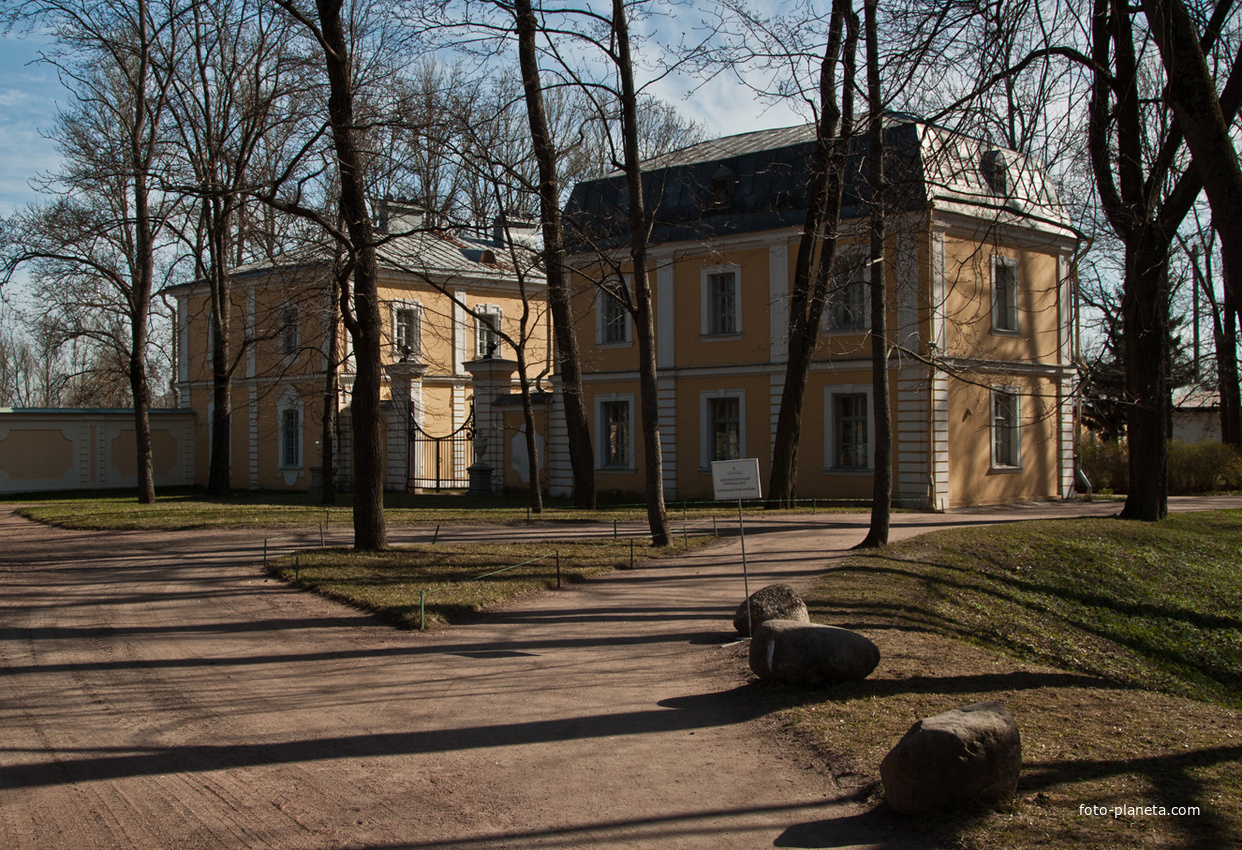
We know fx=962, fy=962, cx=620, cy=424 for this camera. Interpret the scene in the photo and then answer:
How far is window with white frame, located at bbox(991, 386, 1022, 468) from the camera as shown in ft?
79.0

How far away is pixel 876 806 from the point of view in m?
4.96

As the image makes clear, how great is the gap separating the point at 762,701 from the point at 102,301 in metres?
33.9

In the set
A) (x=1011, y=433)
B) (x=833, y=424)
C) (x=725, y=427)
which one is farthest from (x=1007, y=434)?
(x=725, y=427)

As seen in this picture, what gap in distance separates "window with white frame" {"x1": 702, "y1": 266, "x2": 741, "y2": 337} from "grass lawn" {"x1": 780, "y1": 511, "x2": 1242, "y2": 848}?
10.8m

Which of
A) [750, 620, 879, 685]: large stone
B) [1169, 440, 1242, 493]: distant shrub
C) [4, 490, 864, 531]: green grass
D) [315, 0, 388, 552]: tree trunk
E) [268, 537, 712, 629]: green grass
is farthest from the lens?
[1169, 440, 1242, 493]: distant shrub

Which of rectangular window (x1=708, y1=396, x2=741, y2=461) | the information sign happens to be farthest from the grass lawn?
rectangular window (x1=708, y1=396, x2=741, y2=461)

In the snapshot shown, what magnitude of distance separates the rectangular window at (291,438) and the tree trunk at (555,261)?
55.4 ft

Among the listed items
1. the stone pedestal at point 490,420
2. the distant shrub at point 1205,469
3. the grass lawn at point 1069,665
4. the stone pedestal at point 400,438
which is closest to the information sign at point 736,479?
the grass lawn at point 1069,665

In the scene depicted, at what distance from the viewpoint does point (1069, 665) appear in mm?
10391

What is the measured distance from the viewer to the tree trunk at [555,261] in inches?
629

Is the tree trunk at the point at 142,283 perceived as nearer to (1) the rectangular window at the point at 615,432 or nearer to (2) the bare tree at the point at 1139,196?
(1) the rectangular window at the point at 615,432

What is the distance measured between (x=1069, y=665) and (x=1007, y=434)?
1534 centimetres

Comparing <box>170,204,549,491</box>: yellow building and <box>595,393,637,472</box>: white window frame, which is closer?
<box>595,393,637,472</box>: white window frame

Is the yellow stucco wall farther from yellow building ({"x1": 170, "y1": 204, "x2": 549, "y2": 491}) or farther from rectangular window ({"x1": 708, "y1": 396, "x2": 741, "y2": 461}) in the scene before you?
yellow building ({"x1": 170, "y1": 204, "x2": 549, "y2": 491})
